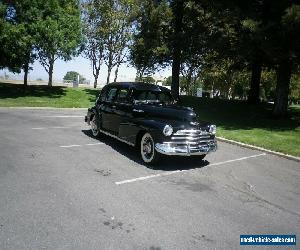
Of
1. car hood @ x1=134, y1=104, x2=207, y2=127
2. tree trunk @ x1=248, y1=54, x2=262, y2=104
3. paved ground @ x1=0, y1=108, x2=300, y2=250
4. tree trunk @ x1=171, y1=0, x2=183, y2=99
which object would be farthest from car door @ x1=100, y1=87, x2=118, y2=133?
tree trunk @ x1=248, y1=54, x2=262, y2=104

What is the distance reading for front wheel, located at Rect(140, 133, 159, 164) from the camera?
8.12 meters

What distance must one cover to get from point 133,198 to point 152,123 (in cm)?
261

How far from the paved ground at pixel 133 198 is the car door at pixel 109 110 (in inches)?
27.5

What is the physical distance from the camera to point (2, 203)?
5.41m

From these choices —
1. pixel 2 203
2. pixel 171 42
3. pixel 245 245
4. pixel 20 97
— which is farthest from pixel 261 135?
pixel 20 97

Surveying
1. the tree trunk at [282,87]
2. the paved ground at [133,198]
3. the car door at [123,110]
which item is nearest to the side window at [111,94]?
the car door at [123,110]

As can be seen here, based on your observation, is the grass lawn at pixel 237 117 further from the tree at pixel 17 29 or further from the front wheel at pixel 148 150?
the front wheel at pixel 148 150

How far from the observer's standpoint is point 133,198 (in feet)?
19.7

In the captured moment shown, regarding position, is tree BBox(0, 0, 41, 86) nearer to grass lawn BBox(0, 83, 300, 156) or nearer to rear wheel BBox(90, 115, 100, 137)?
grass lawn BBox(0, 83, 300, 156)

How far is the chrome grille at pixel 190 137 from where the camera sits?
786 cm

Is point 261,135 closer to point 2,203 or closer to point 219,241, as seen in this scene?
Result: point 219,241

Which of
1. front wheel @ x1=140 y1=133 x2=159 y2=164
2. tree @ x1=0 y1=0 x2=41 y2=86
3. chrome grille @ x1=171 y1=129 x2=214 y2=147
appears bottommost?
front wheel @ x1=140 y1=133 x2=159 y2=164

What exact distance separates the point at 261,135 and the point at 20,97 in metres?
18.1

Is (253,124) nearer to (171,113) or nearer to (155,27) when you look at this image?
(171,113)
